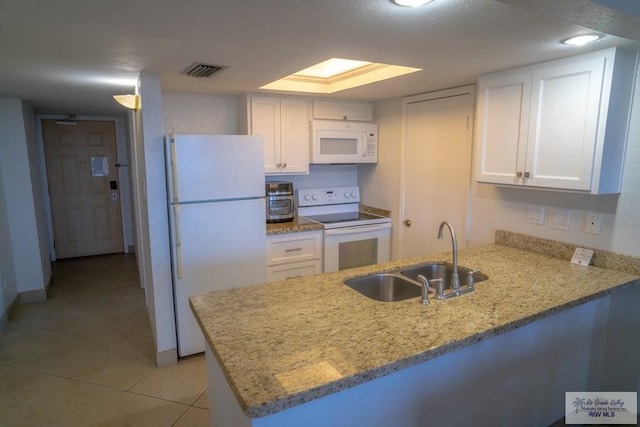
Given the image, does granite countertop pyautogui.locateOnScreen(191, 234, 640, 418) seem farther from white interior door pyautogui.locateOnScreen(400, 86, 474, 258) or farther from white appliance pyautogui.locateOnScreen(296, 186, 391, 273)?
white appliance pyautogui.locateOnScreen(296, 186, 391, 273)

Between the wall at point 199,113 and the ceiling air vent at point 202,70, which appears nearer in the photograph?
the ceiling air vent at point 202,70

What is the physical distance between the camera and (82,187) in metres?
5.41

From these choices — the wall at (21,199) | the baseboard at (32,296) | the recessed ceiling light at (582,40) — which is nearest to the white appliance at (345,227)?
the recessed ceiling light at (582,40)

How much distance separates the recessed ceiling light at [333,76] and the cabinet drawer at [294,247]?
1.26 meters

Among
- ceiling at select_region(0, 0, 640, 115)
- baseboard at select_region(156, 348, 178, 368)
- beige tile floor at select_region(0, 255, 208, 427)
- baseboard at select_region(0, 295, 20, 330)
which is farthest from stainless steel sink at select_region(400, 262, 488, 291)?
baseboard at select_region(0, 295, 20, 330)

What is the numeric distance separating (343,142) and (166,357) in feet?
7.85

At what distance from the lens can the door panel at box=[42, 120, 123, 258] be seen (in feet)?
17.2

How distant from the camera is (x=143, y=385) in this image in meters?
2.55

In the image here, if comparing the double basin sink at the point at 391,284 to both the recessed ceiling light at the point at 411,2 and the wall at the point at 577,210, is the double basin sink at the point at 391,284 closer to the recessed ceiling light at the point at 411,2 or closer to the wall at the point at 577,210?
A: the wall at the point at 577,210

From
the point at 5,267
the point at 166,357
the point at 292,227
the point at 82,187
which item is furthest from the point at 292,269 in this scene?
the point at 82,187

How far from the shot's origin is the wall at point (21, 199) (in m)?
3.62

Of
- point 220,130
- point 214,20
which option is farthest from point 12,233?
point 214,20

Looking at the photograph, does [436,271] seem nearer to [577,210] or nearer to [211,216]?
[577,210]

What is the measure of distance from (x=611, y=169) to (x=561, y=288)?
72 centimetres
